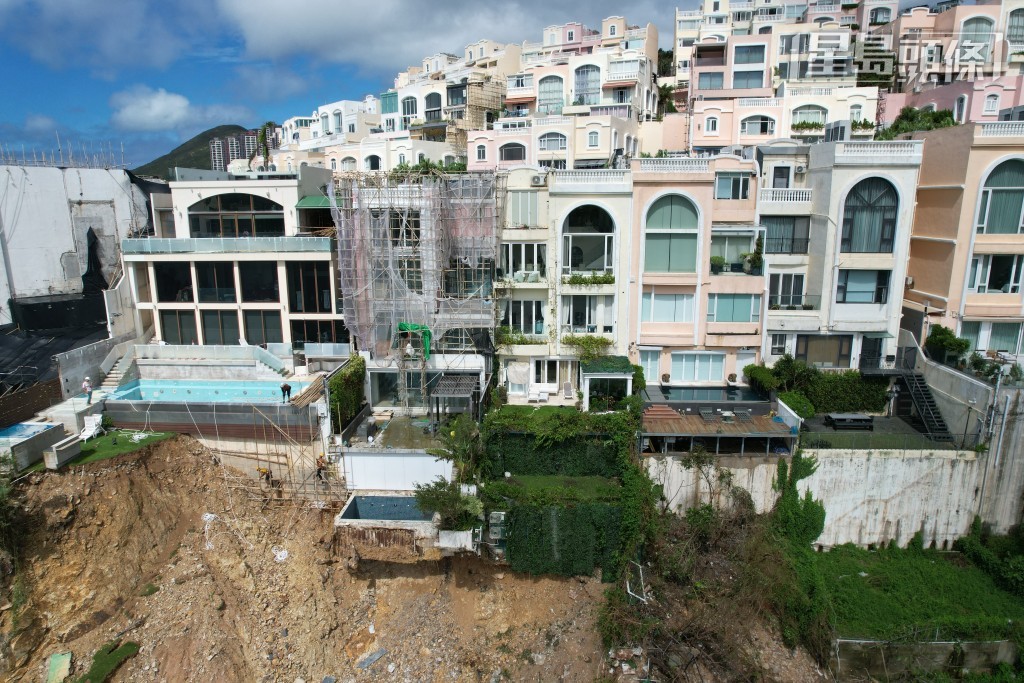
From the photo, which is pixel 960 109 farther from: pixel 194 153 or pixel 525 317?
pixel 194 153

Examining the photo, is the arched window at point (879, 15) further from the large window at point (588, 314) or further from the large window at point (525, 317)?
the large window at point (525, 317)

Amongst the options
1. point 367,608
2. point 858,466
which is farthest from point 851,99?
point 367,608

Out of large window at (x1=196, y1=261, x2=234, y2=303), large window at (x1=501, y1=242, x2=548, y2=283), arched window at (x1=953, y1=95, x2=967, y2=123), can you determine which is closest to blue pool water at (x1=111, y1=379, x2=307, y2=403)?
large window at (x1=196, y1=261, x2=234, y2=303)

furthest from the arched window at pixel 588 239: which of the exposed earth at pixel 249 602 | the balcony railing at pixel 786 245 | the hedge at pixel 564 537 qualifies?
the exposed earth at pixel 249 602

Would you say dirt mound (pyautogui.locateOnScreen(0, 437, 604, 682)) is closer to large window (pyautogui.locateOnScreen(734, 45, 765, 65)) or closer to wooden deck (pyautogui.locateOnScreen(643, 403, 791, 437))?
wooden deck (pyautogui.locateOnScreen(643, 403, 791, 437))

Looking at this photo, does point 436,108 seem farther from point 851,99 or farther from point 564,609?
point 564,609

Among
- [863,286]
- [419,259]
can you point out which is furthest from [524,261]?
[863,286]
